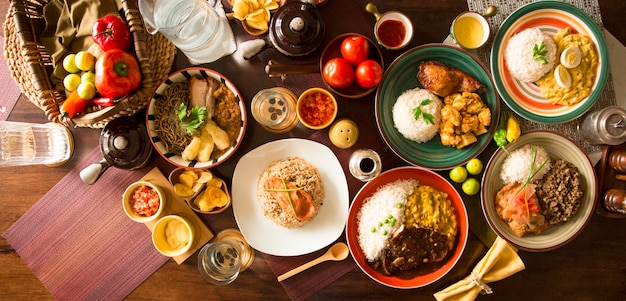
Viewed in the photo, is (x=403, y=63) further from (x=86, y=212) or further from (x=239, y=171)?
(x=86, y=212)

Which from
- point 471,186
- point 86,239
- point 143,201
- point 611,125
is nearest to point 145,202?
point 143,201

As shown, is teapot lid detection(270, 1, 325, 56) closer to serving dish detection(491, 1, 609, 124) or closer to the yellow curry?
serving dish detection(491, 1, 609, 124)

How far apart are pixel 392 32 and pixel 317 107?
0.52 metres

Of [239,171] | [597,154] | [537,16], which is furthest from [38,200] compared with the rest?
[597,154]

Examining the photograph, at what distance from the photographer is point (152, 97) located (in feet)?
6.89

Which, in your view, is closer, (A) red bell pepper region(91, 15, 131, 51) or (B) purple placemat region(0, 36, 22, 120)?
(A) red bell pepper region(91, 15, 131, 51)

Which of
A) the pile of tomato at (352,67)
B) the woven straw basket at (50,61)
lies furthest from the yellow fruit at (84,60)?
the pile of tomato at (352,67)

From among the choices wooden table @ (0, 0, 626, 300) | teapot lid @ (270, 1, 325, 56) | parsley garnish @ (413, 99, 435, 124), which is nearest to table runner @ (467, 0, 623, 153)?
wooden table @ (0, 0, 626, 300)

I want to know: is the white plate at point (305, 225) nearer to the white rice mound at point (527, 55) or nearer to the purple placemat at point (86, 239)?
the purple placemat at point (86, 239)

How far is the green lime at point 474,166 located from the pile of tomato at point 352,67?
0.60 meters

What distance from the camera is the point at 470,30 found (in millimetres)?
2180

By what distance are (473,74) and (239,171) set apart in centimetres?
122

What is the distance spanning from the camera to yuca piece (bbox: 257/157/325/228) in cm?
212

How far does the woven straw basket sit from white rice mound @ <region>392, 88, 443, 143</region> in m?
1.11
